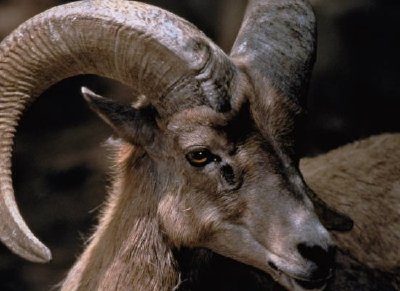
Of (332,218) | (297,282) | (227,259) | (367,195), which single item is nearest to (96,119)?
(367,195)

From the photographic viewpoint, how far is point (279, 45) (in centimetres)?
548

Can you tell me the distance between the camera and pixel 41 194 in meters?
8.66

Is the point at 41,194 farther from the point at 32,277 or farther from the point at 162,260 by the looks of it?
the point at 162,260

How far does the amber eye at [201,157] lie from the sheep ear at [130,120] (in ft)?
1.00

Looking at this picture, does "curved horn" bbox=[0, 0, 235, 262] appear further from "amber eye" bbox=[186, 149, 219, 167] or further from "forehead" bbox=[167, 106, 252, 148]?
"amber eye" bbox=[186, 149, 219, 167]

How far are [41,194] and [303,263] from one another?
13.9 feet

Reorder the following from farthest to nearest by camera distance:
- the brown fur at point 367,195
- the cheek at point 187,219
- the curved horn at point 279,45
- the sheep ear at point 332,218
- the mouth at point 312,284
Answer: the brown fur at point 367,195
the sheep ear at point 332,218
the curved horn at point 279,45
the cheek at point 187,219
the mouth at point 312,284

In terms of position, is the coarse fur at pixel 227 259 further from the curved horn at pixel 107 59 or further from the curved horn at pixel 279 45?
the curved horn at pixel 279 45

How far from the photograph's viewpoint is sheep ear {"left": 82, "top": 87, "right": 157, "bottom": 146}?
5.23 meters

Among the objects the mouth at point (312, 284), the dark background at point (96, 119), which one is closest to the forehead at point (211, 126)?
the mouth at point (312, 284)

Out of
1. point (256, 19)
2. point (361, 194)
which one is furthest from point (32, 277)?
point (256, 19)

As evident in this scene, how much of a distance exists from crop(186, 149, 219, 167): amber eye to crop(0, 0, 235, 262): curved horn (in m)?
0.25

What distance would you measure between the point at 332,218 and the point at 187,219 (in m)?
0.96

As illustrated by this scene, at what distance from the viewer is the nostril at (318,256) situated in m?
4.84
